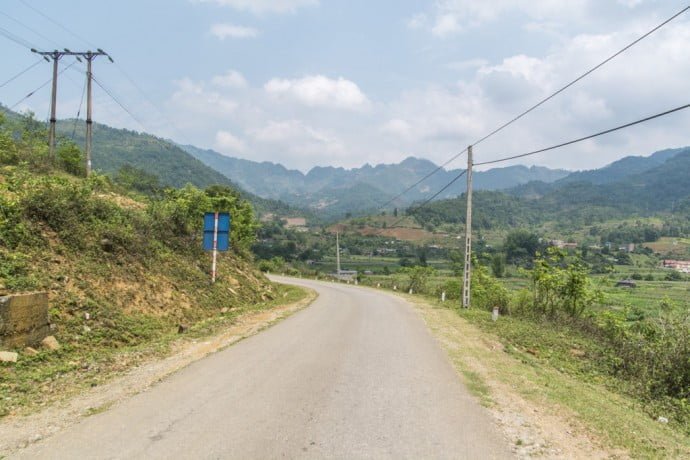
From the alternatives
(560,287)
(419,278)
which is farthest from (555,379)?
(419,278)

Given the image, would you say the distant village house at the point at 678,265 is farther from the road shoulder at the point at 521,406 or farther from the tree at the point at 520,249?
the road shoulder at the point at 521,406

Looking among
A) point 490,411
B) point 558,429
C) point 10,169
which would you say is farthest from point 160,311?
point 558,429

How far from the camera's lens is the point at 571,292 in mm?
21500

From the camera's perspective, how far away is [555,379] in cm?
968

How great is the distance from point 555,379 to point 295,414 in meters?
6.37

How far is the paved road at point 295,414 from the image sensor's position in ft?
16.1

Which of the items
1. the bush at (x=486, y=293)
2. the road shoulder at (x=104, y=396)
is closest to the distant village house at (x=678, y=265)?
the bush at (x=486, y=293)

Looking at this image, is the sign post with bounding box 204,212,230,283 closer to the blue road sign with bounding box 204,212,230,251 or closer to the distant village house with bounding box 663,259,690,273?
the blue road sign with bounding box 204,212,230,251

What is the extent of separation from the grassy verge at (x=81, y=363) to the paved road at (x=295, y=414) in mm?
1237

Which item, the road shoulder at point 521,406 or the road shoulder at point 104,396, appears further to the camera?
the road shoulder at point 521,406

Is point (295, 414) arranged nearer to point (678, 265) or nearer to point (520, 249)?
point (520, 249)

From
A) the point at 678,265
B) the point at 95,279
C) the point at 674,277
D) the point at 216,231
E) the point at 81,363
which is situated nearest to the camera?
the point at 81,363

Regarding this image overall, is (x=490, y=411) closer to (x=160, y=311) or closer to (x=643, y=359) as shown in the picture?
(x=643, y=359)

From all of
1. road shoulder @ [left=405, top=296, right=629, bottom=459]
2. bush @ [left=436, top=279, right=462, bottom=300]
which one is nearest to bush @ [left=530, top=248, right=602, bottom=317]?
road shoulder @ [left=405, top=296, right=629, bottom=459]
